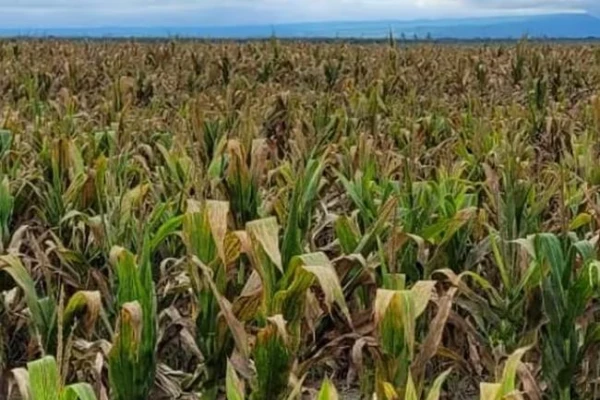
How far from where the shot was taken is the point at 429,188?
3543mm

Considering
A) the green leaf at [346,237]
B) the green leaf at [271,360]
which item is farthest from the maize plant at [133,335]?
the green leaf at [346,237]

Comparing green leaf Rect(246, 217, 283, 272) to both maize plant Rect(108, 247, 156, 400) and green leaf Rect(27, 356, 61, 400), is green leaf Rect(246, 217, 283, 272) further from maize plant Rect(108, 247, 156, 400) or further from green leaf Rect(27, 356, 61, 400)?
green leaf Rect(27, 356, 61, 400)

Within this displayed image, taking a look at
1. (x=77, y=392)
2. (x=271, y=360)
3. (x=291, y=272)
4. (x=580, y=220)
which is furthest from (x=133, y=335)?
(x=580, y=220)

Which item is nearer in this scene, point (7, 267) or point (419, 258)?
point (7, 267)

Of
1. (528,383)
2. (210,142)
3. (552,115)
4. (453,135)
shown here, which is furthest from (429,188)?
(552,115)

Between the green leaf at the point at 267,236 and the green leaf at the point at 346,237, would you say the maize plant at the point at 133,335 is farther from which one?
the green leaf at the point at 346,237

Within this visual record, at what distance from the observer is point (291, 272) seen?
8.82 feet

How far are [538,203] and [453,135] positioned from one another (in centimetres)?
240

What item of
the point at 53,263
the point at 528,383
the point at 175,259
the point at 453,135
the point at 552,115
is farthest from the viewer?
the point at 552,115

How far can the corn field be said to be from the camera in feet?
8.14

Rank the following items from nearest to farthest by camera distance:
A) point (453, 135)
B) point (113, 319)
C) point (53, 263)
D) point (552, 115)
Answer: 1. point (113, 319)
2. point (53, 263)
3. point (453, 135)
4. point (552, 115)

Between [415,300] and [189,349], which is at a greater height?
[415,300]

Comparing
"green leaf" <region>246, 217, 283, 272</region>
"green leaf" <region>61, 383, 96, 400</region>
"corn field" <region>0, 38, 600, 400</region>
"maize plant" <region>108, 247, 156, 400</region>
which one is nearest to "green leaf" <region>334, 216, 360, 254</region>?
"corn field" <region>0, 38, 600, 400</region>

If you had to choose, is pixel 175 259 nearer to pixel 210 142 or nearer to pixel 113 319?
pixel 113 319
